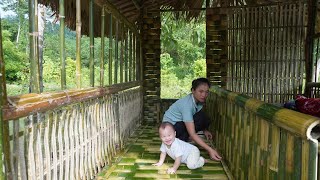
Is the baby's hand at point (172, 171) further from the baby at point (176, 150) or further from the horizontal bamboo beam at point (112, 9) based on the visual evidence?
the horizontal bamboo beam at point (112, 9)

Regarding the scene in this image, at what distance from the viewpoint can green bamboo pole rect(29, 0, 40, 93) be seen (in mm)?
1913

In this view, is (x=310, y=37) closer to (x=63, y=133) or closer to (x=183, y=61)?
(x=63, y=133)

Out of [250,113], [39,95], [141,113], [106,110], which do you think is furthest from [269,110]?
[141,113]

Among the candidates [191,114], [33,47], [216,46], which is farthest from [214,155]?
[216,46]

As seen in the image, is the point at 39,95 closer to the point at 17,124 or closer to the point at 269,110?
the point at 17,124

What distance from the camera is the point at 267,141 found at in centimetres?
178

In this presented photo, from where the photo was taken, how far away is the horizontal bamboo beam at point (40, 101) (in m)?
1.52

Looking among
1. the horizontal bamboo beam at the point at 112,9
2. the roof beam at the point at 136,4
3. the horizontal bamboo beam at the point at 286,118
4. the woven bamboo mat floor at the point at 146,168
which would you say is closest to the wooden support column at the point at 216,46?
the roof beam at the point at 136,4

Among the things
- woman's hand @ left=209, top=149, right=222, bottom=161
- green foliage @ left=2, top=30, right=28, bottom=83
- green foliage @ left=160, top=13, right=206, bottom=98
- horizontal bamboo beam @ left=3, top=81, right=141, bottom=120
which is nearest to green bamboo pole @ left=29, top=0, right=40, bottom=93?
horizontal bamboo beam @ left=3, top=81, right=141, bottom=120

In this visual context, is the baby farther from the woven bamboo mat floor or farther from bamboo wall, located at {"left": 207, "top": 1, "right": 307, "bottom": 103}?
bamboo wall, located at {"left": 207, "top": 1, "right": 307, "bottom": 103}

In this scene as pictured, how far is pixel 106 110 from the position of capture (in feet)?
11.3

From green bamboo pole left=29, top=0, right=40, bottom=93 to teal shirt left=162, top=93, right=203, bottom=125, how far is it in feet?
6.10

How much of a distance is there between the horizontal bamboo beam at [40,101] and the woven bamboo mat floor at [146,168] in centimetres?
84

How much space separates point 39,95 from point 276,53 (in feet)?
17.2
